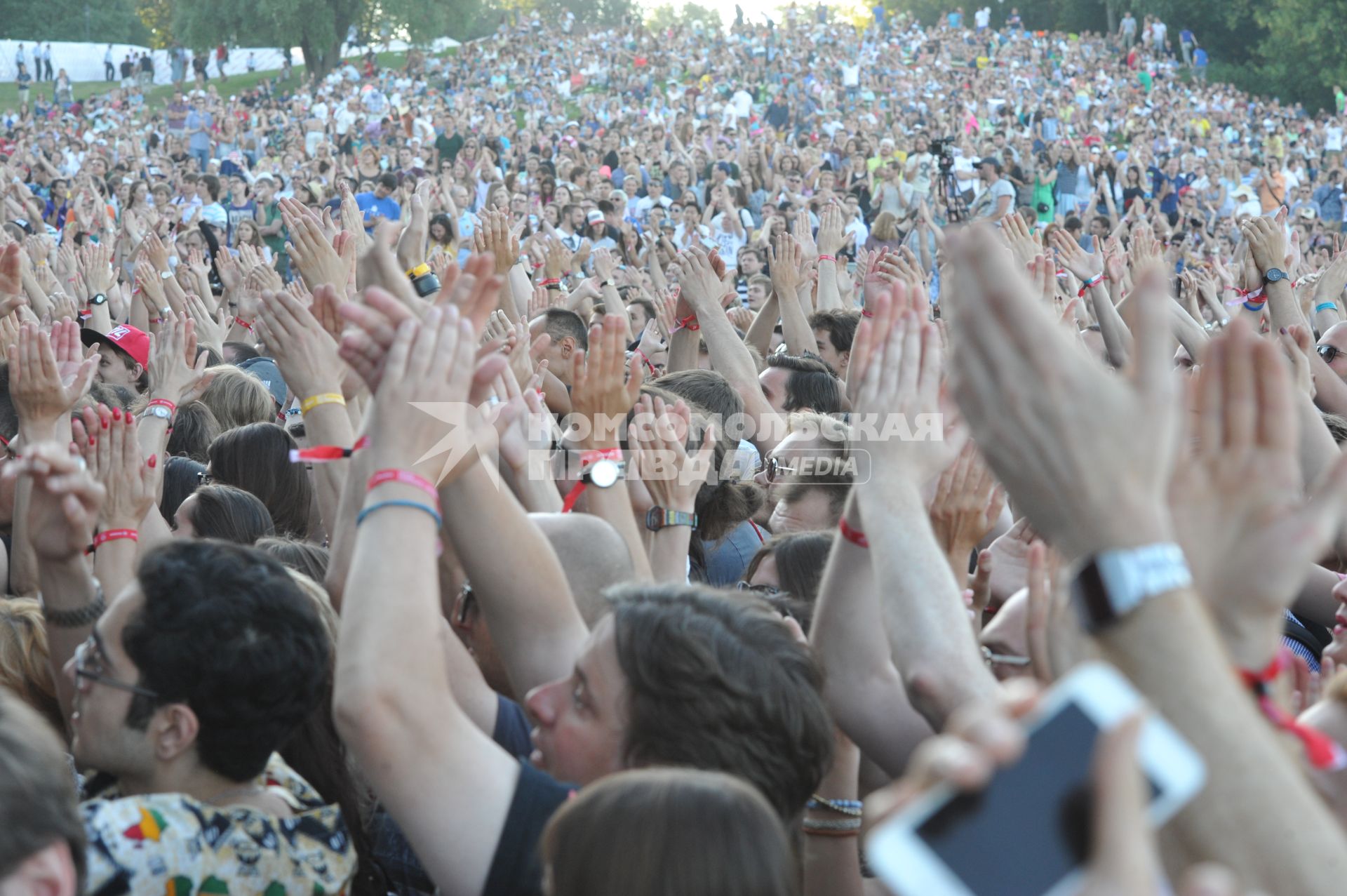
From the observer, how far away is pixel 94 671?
2.42 meters

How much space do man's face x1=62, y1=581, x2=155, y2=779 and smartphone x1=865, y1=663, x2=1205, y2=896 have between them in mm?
1826

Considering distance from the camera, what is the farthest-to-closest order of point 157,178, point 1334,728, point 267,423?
point 157,178 < point 267,423 < point 1334,728

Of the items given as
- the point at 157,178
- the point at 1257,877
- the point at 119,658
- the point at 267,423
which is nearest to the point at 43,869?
the point at 119,658

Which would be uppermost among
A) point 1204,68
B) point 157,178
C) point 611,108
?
point 1204,68

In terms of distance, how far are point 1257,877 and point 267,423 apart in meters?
4.20

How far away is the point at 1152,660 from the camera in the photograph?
1.30 metres

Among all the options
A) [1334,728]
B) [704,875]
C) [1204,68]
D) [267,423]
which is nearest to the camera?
[704,875]

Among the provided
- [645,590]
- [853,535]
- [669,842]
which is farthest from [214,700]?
[853,535]

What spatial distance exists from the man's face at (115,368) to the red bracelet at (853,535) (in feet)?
19.4

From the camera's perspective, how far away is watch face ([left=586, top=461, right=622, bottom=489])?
349 cm

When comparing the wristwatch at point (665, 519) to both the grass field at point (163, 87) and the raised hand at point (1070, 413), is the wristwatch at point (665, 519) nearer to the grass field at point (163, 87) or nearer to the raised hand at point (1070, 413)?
the raised hand at point (1070, 413)

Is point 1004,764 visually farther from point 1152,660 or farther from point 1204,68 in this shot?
point 1204,68

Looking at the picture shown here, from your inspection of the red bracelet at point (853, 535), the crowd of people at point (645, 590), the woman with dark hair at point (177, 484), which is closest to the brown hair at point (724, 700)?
the crowd of people at point (645, 590)

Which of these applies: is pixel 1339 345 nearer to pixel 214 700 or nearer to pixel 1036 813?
pixel 214 700
